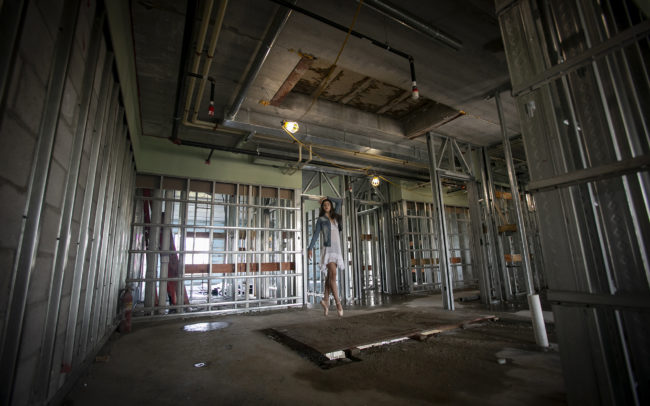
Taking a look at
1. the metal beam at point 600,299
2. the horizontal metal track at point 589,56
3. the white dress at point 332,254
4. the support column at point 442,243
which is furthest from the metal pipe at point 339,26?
the metal beam at point 600,299

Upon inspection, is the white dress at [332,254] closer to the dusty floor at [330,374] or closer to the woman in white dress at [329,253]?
the woman in white dress at [329,253]

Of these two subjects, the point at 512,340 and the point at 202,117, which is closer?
the point at 512,340

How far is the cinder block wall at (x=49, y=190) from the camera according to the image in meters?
1.34

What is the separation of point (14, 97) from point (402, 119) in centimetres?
696

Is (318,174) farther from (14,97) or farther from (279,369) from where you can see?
(14,97)

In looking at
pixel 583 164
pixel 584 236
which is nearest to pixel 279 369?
pixel 584 236

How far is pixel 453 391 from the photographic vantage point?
2.03 m

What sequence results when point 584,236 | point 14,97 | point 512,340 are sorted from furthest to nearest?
point 512,340 < point 584,236 < point 14,97

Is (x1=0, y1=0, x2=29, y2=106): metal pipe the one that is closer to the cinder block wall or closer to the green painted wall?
the cinder block wall

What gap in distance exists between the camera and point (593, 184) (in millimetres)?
1741

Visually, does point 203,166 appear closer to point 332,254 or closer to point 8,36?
point 332,254

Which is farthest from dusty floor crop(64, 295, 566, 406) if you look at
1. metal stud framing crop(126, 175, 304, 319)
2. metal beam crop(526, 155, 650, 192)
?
metal stud framing crop(126, 175, 304, 319)

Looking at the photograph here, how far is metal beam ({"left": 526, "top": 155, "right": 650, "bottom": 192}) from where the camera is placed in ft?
4.66

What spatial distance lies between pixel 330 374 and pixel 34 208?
233cm
